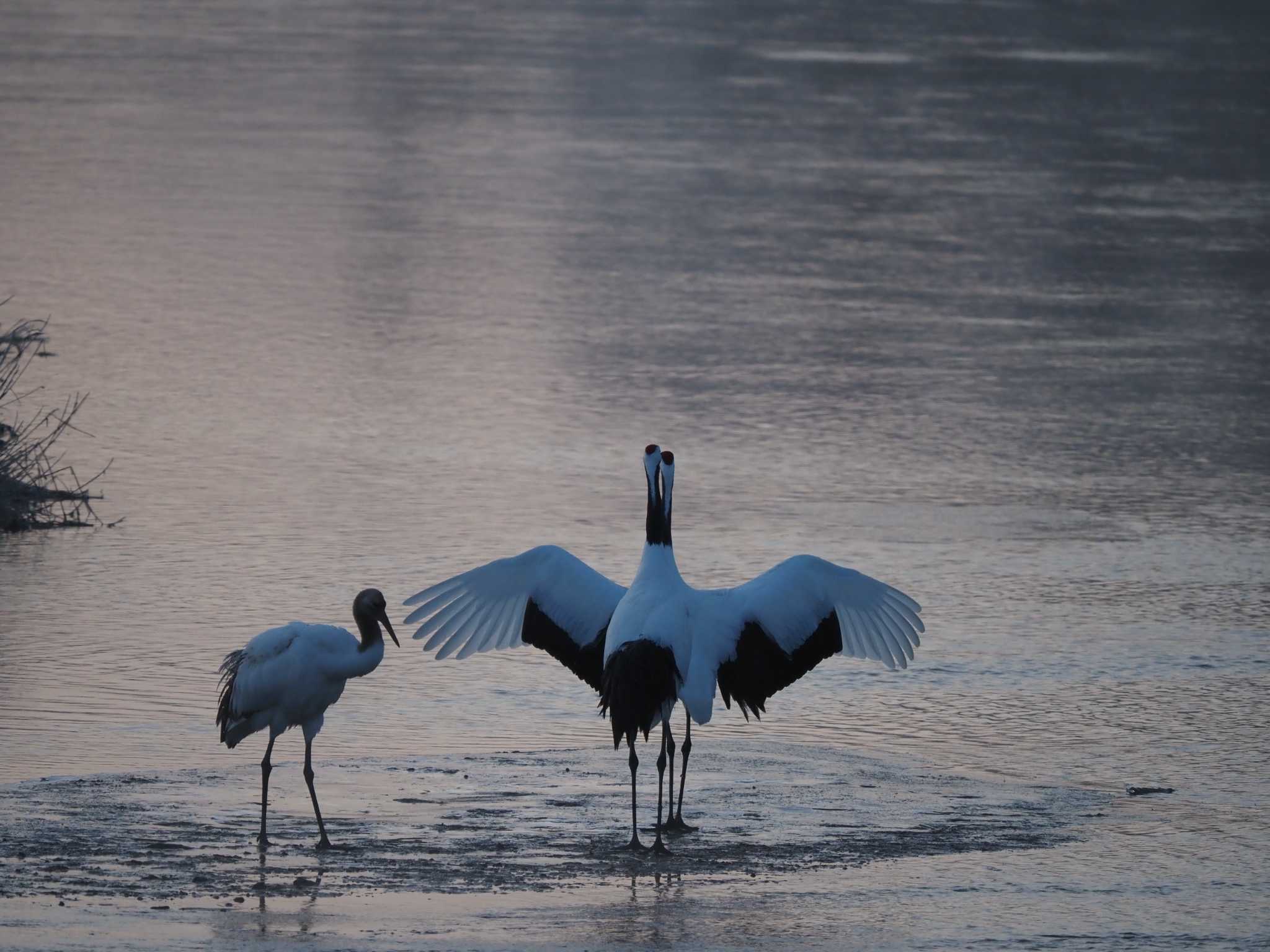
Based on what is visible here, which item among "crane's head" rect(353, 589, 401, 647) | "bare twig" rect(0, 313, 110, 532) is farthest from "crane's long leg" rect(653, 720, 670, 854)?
"bare twig" rect(0, 313, 110, 532)

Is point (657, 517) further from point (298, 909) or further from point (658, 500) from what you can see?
point (298, 909)

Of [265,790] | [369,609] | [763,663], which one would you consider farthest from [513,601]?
[265,790]

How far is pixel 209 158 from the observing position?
2402cm

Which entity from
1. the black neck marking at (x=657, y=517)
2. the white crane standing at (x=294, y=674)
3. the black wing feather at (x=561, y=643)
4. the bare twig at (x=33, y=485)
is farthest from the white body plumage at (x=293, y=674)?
the bare twig at (x=33, y=485)

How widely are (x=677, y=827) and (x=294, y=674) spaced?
1471mm

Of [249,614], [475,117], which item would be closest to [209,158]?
[475,117]

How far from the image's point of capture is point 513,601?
360 inches

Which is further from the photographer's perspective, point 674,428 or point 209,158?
point 209,158

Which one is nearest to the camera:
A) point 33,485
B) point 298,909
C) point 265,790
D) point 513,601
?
point 298,909

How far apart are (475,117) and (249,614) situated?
17.8m

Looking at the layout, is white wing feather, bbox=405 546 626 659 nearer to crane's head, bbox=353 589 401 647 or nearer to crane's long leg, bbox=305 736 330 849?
crane's head, bbox=353 589 401 647

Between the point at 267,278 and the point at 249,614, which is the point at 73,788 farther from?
the point at 267,278

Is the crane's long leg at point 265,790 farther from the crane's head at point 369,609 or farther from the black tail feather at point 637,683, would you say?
the black tail feather at point 637,683

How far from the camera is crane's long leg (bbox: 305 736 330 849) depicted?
25.8 ft
